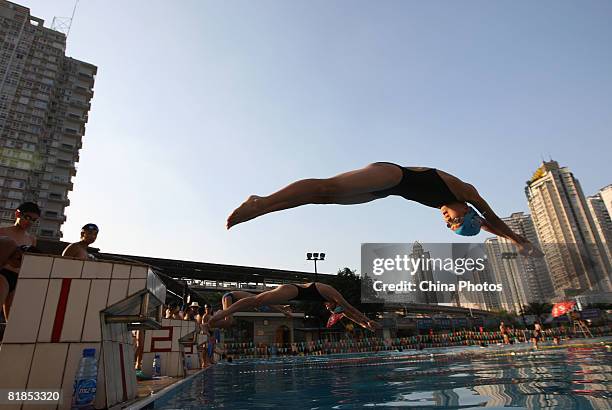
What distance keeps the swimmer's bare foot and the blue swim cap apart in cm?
261

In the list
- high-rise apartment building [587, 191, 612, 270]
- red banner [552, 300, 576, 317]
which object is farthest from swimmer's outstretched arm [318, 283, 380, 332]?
high-rise apartment building [587, 191, 612, 270]

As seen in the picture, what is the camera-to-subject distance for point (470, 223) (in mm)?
4160

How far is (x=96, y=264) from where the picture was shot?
13.4 feet

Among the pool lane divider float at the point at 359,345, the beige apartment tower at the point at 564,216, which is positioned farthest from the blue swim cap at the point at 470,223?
the beige apartment tower at the point at 564,216

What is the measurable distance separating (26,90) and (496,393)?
75.6 m

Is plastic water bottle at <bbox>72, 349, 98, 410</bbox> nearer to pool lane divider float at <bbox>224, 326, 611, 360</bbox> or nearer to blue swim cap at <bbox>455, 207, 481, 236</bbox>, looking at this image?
blue swim cap at <bbox>455, 207, 481, 236</bbox>

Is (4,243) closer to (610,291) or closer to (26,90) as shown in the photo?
(610,291)

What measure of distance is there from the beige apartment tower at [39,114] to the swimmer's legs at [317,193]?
197ft

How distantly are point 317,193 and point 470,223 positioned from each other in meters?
2.22

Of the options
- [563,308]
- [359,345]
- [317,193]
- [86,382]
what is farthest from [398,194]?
[563,308]

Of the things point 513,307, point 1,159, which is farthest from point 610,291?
point 1,159

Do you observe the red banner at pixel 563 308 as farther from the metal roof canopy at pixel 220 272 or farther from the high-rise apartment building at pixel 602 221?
the high-rise apartment building at pixel 602 221

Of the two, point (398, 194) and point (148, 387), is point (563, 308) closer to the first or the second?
point (398, 194)

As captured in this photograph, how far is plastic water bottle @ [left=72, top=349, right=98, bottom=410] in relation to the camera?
11.2ft
